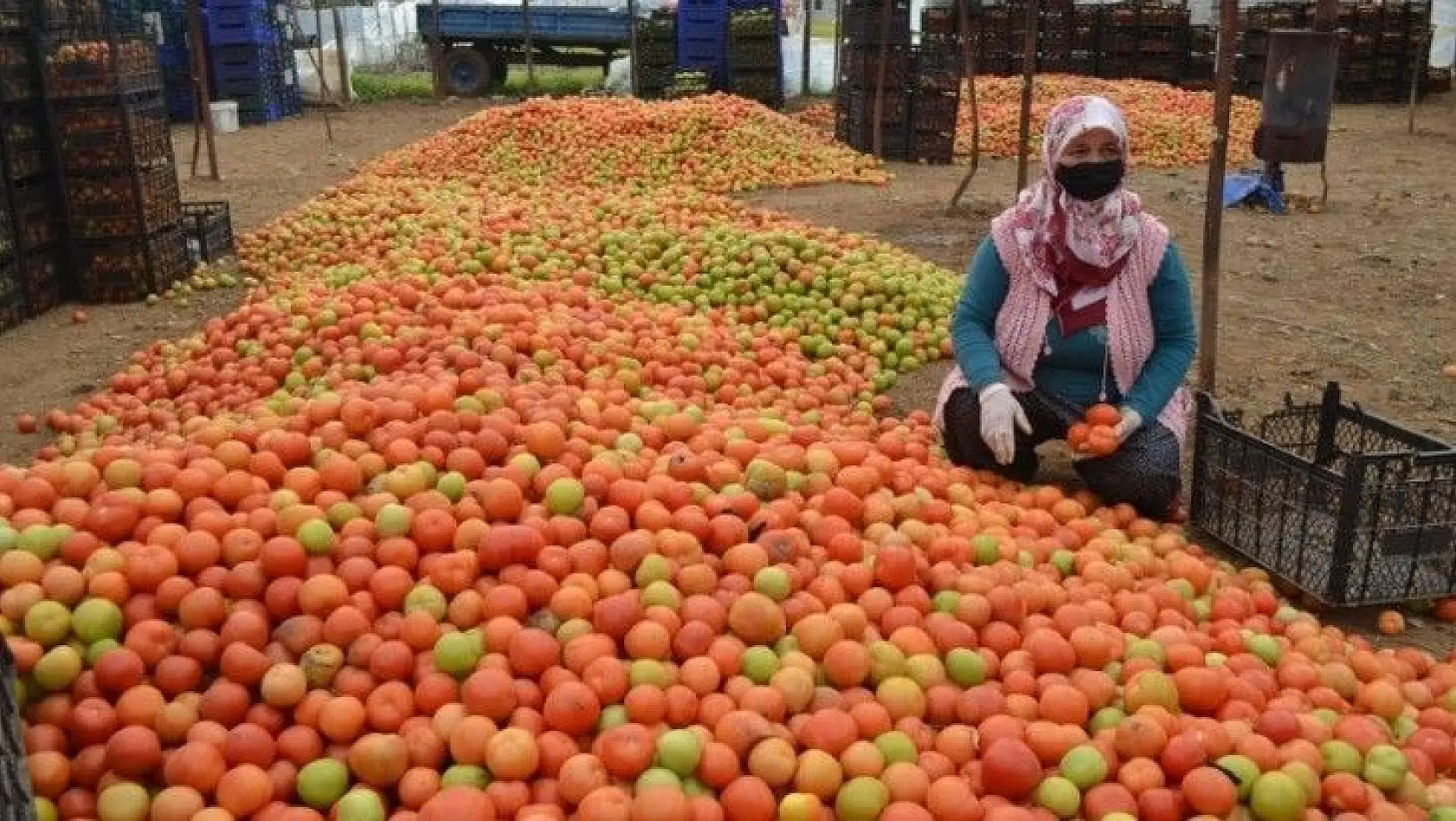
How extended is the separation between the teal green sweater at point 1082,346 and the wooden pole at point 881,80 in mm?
10580

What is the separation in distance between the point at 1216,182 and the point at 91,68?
7.84 m

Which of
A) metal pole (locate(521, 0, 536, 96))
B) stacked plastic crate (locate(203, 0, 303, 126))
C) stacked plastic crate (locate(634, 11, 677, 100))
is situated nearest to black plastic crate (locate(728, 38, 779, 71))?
stacked plastic crate (locate(634, 11, 677, 100))

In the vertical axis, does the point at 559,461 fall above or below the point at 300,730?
above

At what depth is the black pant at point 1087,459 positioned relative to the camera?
4.77 meters

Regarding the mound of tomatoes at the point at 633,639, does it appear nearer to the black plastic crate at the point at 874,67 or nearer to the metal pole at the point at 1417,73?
the black plastic crate at the point at 874,67

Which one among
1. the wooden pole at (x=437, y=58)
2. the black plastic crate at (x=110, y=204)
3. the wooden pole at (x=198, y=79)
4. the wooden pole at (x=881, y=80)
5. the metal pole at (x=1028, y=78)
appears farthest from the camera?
the wooden pole at (x=437, y=58)

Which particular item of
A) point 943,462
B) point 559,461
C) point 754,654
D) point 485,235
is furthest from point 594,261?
point 754,654

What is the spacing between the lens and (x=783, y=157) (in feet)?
48.6

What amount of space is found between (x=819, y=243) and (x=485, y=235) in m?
2.45

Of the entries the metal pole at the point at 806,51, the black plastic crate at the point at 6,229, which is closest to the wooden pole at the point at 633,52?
the metal pole at the point at 806,51

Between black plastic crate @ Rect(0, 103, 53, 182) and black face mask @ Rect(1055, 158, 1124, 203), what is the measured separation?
745 cm

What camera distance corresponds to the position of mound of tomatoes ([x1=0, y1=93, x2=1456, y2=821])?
9.17ft

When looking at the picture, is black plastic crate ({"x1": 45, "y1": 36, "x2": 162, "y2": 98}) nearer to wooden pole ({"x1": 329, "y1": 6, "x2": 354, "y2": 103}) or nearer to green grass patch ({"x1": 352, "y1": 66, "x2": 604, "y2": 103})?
wooden pole ({"x1": 329, "y1": 6, "x2": 354, "y2": 103})

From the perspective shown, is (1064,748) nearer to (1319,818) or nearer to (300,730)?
(1319,818)
